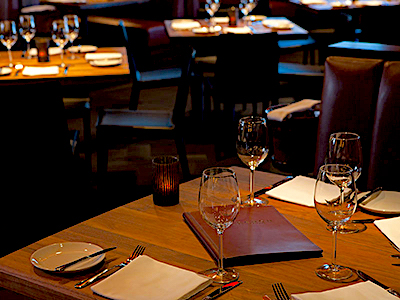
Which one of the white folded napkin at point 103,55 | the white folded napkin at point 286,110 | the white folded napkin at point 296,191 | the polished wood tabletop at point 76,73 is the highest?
the white folded napkin at point 103,55

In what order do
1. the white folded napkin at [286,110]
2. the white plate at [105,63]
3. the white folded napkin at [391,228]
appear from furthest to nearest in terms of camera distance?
the white plate at [105,63], the white folded napkin at [286,110], the white folded napkin at [391,228]

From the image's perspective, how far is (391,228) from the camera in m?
1.40

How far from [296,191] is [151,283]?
669mm

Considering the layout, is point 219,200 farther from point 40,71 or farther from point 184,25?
point 184,25

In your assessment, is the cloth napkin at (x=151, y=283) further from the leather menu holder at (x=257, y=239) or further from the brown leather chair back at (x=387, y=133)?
the brown leather chair back at (x=387, y=133)

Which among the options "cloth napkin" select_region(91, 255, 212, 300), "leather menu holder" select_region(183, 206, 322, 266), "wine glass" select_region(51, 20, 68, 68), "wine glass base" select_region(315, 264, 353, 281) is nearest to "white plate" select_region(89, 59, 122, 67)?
"wine glass" select_region(51, 20, 68, 68)

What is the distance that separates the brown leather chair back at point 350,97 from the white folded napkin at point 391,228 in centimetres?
86

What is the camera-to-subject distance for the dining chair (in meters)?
3.52

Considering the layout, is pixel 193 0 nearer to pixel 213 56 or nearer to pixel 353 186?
pixel 213 56

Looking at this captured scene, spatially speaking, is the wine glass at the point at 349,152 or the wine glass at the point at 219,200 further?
the wine glass at the point at 349,152

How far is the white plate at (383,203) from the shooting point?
151 centimetres

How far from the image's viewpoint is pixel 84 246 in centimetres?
130

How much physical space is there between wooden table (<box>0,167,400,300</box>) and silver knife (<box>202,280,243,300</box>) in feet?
0.04

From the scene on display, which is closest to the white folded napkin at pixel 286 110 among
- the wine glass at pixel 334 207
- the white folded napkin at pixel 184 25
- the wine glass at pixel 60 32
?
the wine glass at pixel 334 207
